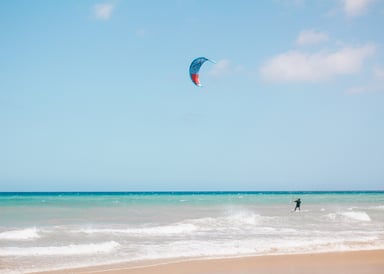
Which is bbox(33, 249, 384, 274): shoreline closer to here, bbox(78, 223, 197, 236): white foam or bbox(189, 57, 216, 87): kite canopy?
bbox(189, 57, 216, 87): kite canopy

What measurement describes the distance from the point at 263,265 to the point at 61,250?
5965 mm

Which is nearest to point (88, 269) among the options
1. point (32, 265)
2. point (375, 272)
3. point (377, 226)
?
point (32, 265)

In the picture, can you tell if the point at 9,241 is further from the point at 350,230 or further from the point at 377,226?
the point at 377,226

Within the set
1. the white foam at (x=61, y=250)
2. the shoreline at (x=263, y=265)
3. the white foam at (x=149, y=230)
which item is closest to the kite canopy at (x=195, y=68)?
the shoreline at (x=263, y=265)

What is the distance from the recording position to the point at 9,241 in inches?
616

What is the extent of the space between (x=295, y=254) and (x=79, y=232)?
29.1 ft

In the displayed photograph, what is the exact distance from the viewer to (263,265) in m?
11.4

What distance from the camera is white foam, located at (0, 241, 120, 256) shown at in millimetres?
13164

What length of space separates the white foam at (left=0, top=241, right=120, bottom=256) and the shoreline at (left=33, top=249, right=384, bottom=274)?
2.38 metres

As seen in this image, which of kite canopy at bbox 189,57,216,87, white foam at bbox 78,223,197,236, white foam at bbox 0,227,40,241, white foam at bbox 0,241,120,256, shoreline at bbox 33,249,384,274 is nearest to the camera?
shoreline at bbox 33,249,384,274

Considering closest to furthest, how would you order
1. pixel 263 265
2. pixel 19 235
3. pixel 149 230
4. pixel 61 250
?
pixel 263 265, pixel 61 250, pixel 19 235, pixel 149 230

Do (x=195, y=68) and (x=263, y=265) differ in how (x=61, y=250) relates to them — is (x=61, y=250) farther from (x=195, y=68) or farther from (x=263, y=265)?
(x=195, y=68)

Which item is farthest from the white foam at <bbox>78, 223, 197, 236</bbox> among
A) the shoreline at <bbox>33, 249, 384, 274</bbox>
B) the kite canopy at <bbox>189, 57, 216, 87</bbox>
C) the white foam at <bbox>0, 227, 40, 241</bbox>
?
the kite canopy at <bbox>189, 57, 216, 87</bbox>

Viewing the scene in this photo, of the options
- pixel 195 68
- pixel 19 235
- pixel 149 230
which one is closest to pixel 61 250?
pixel 19 235
